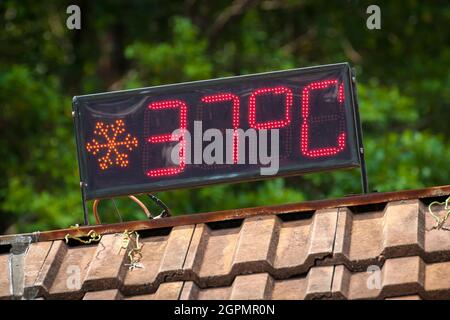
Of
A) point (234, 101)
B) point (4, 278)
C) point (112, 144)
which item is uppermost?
point (234, 101)

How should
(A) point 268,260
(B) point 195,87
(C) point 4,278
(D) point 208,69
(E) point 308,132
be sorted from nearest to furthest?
(A) point 268,260
(C) point 4,278
(E) point 308,132
(B) point 195,87
(D) point 208,69

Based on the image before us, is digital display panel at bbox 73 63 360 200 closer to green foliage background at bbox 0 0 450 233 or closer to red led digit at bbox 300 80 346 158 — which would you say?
red led digit at bbox 300 80 346 158

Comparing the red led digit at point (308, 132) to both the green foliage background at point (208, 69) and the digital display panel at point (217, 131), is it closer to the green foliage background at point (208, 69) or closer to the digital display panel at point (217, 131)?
the digital display panel at point (217, 131)

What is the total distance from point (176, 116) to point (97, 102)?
376 mm

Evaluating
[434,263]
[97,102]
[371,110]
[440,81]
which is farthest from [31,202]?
[434,263]

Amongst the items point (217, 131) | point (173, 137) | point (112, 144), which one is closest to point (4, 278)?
point (112, 144)

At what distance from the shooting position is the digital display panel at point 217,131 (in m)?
6.13

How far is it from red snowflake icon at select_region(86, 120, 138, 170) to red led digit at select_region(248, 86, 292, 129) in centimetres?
55

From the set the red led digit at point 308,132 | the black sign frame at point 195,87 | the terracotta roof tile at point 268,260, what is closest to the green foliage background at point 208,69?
the black sign frame at point 195,87

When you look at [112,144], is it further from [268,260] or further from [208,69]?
[208,69]

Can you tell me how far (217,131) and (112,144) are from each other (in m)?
0.50

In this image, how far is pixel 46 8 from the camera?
20125 millimetres

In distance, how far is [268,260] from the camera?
18.6 feet
